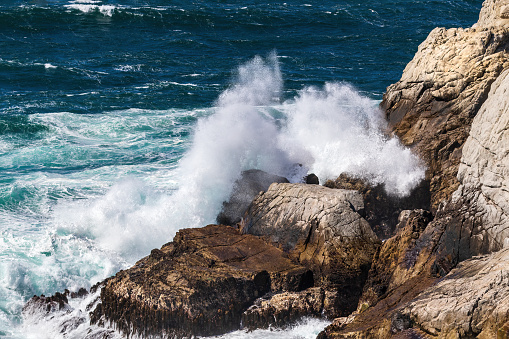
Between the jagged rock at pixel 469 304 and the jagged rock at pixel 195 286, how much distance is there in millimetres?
3762

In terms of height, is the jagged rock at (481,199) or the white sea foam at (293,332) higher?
the jagged rock at (481,199)

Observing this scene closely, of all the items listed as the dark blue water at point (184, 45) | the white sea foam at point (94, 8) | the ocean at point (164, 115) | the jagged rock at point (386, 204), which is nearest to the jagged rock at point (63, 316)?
the ocean at point (164, 115)

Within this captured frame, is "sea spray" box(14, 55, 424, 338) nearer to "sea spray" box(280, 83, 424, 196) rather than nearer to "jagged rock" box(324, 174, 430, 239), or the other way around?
"sea spray" box(280, 83, 424, 196)

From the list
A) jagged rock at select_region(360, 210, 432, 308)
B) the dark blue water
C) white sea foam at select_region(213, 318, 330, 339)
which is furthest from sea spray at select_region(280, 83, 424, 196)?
the dark blue water

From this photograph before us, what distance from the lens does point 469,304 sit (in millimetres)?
9438

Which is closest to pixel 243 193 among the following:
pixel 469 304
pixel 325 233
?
pixel 325 233

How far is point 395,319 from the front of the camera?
1023 centimetres

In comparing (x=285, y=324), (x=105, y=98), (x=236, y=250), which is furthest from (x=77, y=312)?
(x=105, y=98)

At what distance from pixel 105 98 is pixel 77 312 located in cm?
1782

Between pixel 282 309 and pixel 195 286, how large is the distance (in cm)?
186

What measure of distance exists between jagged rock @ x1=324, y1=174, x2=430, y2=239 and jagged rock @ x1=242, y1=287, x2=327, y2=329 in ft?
11.8

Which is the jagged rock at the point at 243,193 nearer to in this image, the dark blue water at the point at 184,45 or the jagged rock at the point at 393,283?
the jagged rock at the point at 393,283

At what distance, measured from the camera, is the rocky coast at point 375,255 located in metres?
10.5

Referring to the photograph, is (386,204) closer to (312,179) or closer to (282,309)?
(312,179)
